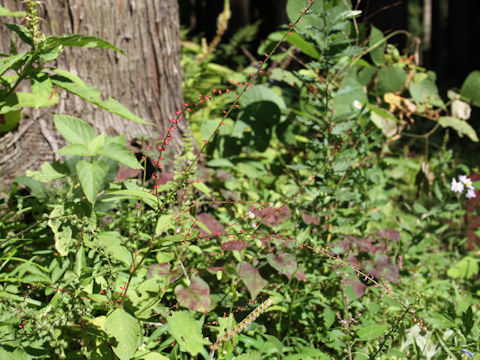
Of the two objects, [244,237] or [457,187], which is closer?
[244,237]

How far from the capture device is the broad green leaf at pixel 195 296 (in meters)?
1.69

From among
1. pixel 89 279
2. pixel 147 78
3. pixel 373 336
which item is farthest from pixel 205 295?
pixel 147 78

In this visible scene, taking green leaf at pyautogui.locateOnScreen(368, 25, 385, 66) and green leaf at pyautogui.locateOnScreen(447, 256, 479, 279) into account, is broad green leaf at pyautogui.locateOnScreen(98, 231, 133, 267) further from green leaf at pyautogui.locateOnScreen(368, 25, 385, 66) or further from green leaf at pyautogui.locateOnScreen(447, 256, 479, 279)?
green leaf at pyautogui.locateOnScreen(368, 25, 385, 66)

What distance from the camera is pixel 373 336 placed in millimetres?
1555

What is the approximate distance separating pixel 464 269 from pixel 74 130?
225 cm

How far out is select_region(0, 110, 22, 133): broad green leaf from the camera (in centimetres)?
220

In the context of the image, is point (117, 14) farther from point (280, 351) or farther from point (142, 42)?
point (280, 351)

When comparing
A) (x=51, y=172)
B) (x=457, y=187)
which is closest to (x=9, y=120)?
(x=51, y=172)

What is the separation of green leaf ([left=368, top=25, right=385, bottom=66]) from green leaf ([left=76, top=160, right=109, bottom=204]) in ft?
6.21

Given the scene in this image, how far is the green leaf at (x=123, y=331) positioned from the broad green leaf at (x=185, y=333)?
113 mm

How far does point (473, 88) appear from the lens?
286 centimetres

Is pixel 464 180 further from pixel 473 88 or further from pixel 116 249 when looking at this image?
pixel 116 249

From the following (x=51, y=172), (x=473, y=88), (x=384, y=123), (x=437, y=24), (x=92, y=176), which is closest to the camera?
(x=92, y=176)

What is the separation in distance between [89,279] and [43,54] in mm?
846
